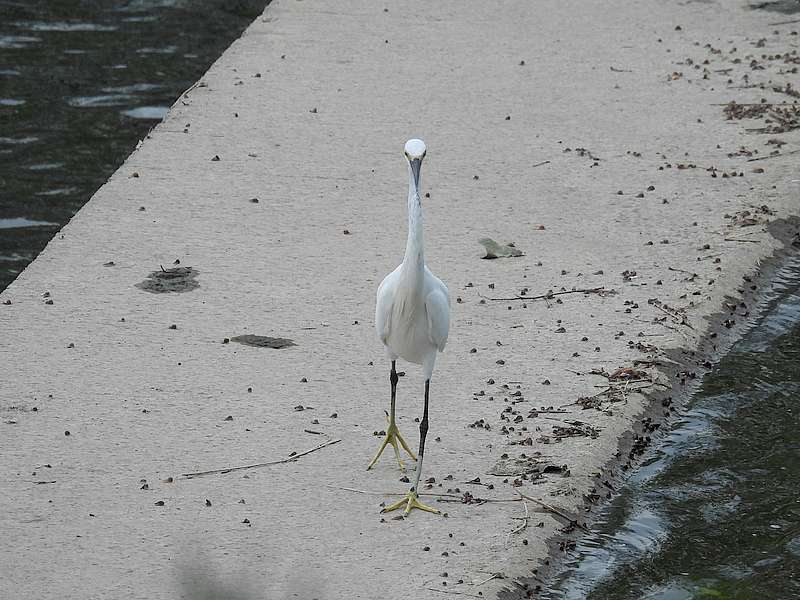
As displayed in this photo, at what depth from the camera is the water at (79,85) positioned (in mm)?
9523

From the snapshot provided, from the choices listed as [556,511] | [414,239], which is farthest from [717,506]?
[414,239]

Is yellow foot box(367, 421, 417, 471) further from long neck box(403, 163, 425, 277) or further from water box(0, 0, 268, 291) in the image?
water box(0, 0, 268, 291)

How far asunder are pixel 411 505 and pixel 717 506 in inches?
54.5

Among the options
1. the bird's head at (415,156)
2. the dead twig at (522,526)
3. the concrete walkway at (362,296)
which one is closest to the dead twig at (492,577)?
the concrete walkway at (362,296)

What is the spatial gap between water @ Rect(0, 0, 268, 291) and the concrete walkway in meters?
0.83

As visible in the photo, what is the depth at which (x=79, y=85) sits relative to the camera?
11.7 meters

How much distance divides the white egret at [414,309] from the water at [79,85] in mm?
3814

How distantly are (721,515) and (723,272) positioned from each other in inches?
90.7

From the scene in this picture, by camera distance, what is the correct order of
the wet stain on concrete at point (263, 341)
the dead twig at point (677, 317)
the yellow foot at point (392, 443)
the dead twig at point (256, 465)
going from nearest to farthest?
the dead twig at point (256, 465)
the yellow foot at point (392, 443)
the wet stain on concrete at point (263, 341)
the dead twig at point (677, 317)

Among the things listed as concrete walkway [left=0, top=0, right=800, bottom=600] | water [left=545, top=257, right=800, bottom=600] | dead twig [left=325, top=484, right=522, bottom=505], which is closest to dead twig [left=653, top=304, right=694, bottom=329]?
concrete walkway [left=0, top=0, right=800, bottom=600]

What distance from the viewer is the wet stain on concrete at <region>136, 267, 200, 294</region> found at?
7188 mm

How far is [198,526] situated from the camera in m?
5.03

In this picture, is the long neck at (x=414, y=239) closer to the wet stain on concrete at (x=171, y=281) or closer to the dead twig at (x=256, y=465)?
the dead twig at (x=256, y=465)

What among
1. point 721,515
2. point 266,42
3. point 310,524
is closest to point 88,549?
point 310,524
